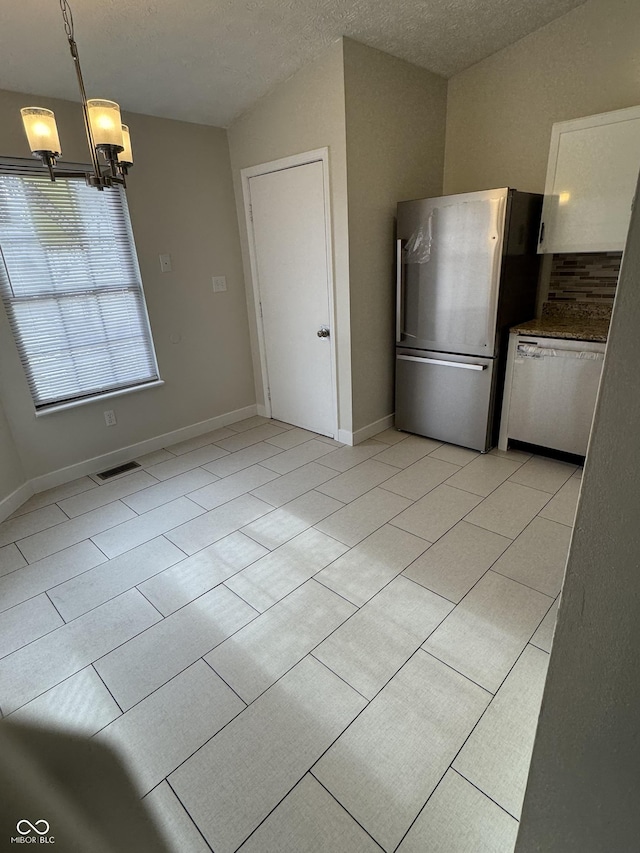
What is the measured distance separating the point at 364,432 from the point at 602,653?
287cm

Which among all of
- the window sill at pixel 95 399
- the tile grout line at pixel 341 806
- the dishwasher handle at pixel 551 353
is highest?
the dishwasher handle at pixel 551 353

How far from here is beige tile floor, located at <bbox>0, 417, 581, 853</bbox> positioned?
1221 millimetres

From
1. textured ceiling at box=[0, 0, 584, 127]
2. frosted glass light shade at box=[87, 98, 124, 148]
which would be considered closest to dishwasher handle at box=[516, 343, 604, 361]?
textured ceiling at box=[0, 0, 584, 127]

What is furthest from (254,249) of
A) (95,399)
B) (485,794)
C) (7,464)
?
(485,794)

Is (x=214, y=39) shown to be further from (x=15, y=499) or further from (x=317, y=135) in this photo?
(x=15, y=499)

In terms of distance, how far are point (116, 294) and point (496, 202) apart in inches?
102

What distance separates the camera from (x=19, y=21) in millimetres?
2027

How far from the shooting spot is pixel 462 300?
9.64 ft

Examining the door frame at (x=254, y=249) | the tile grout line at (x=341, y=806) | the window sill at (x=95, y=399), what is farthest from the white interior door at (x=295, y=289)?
the tile grout line at (x=341, y=806)

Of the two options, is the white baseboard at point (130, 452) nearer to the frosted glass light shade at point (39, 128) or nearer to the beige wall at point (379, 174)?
the beige wall at point (379, 174)

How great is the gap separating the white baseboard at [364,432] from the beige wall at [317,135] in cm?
6

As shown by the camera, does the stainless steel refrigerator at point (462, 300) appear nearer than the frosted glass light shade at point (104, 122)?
No

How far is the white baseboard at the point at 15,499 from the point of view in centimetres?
268

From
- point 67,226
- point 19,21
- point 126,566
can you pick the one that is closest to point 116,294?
point 67,226
